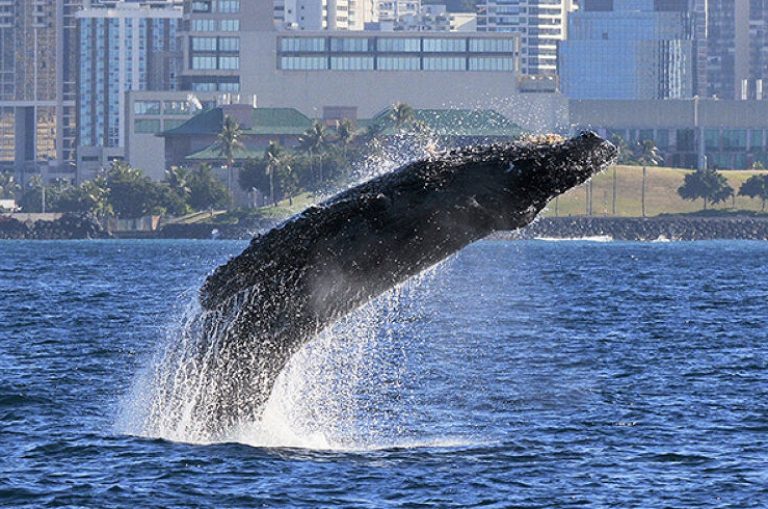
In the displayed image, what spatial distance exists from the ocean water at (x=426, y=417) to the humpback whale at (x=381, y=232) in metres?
3.11

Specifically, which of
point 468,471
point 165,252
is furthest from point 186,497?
point 165,252

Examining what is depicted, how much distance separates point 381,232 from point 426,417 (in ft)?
38.6

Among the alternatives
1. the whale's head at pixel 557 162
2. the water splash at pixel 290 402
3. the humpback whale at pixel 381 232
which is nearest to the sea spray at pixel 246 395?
the water splash at pixel 290 402

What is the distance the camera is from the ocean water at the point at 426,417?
2450 cm

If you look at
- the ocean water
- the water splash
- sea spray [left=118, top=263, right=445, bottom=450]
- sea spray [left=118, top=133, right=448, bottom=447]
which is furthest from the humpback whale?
the ocean water

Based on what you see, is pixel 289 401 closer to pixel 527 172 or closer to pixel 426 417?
pixel 426 417

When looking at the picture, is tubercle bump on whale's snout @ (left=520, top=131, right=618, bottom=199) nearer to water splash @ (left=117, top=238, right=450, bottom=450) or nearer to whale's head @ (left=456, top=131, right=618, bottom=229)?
whale's head @ (left=456, top=131, right=618, bottom=229)

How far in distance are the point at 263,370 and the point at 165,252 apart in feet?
459

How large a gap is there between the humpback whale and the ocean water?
3.11m

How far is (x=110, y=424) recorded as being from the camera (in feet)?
98.6

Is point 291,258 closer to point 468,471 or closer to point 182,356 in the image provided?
point 182,356

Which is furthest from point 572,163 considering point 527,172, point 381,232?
point 381,232

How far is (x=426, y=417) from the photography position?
1252 inches

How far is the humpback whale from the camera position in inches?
787
